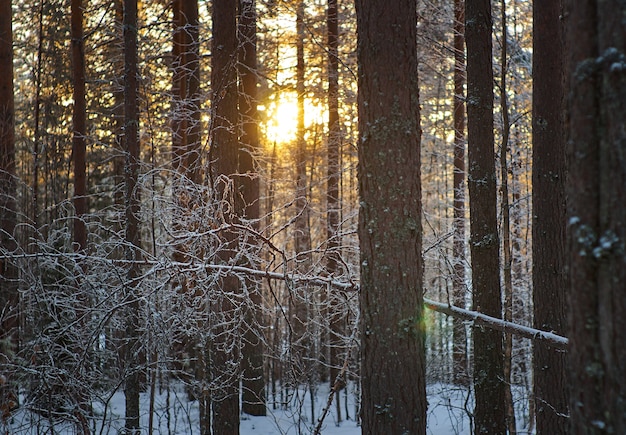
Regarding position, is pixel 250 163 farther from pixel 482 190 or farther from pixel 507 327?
pixel 507 327

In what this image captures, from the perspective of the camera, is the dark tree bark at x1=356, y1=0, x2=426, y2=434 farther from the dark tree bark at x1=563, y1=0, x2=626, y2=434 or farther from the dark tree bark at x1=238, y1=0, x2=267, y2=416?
the dark tree bark at x1=238, y1=0, x2=267, y2=416

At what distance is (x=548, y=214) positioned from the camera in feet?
21.0

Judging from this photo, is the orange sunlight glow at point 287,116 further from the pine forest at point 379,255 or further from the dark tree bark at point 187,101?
the dark tree bark at point 187,101

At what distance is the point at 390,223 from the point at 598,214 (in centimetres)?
187

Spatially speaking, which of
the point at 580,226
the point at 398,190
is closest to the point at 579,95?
the point at 580,226

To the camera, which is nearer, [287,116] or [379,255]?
[379,255]

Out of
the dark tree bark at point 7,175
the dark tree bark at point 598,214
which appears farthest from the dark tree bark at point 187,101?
the dark tree bark at point 598,214

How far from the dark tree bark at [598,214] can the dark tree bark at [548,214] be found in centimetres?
410

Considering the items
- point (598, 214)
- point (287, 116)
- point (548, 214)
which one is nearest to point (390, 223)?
point (598, 214)

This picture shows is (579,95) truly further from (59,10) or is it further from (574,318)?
(59,10)

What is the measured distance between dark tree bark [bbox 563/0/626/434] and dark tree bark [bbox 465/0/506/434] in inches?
164

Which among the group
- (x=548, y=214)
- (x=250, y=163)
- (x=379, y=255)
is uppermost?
(x=250, y=163)

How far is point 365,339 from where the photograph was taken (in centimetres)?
415

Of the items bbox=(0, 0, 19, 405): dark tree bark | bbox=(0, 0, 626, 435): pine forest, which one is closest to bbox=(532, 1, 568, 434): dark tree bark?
bbox=(0, 0, 626, 435): pine forest
